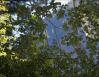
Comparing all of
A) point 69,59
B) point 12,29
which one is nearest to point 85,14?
point 69,59

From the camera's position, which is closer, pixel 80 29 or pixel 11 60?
pixel 11 60

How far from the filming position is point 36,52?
29.8 ft

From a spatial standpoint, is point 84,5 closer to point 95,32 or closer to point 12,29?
point 95,32

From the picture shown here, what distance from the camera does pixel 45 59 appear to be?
9.18m

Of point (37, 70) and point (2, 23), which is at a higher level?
point (2, 23)

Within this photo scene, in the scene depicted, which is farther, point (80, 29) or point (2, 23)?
point (80, 29)

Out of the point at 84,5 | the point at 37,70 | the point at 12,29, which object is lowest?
the point at 37,70

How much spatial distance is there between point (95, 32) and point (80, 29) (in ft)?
1.54

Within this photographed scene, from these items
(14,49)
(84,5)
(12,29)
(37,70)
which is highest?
(84,5)

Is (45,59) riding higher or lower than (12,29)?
lower

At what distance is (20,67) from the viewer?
899 centimetres

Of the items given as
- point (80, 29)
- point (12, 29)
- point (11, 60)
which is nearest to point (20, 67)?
point (11, 60)

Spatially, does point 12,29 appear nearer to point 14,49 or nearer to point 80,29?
point 14,49

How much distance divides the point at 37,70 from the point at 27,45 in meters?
0.77
